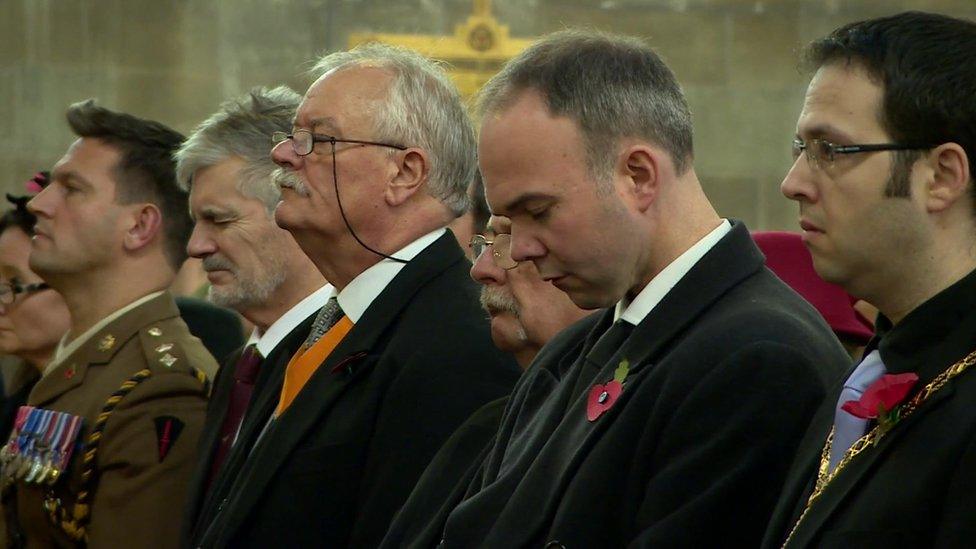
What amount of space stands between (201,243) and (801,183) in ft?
8.07

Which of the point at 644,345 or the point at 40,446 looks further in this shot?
the point at 40,446

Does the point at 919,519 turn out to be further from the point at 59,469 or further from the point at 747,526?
the point at 59,469

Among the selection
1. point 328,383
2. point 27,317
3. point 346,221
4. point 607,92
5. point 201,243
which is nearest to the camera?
point 607,92

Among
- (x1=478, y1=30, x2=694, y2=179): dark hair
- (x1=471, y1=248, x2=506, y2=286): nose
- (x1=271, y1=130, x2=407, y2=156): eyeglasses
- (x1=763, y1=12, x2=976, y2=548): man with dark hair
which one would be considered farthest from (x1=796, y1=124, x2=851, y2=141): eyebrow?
(x1=271, y1=130, x2=407, y2=156): eyeglasses

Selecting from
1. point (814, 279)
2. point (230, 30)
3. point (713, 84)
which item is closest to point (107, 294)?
point (814, 279)

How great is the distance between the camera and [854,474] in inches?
98.0

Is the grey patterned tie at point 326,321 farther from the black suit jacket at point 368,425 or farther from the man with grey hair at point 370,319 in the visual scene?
the black suit jacket at point 368,425

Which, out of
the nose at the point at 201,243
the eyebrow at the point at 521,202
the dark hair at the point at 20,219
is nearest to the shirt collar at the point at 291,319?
the nose at the point at 201,243

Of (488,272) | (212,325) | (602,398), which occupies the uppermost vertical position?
(602,398)

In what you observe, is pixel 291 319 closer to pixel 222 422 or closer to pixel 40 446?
pixel 222 422

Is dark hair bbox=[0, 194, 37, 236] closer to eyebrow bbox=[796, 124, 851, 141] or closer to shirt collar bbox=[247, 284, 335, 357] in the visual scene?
shirt collar bbox=[247, 284, 335, 357]

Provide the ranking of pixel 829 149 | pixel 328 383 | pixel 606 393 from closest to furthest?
1. pixel 829 149
2. pixel 606 393
3. pixel 328 383

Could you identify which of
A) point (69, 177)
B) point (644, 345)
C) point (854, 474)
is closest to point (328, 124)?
point (644, 345)

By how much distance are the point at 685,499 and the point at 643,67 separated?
86cm
